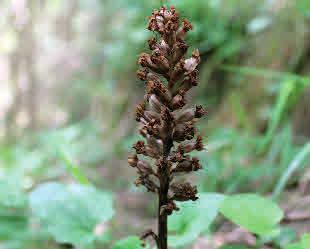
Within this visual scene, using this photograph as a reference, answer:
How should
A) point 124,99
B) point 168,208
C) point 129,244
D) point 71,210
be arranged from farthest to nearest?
point 124,99 < point 71,210 < point 129,244 < point 168,208

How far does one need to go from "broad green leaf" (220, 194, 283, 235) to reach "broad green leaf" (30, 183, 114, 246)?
0.42 meters

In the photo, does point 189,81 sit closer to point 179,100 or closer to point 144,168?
point 179,100

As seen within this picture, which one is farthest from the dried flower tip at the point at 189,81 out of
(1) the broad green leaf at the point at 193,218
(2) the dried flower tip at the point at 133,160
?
(1) the broad green leaf at the point at 193,218

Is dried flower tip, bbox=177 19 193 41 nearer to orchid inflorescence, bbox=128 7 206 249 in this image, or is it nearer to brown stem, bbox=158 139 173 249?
orchid inflorescence, bbox=128 7 206 249

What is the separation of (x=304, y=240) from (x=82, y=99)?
17.6 ft

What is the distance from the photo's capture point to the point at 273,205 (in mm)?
1474

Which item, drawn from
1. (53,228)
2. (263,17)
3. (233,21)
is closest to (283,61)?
(263,17)

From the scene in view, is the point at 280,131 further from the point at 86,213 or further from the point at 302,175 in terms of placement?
the point at 86,213

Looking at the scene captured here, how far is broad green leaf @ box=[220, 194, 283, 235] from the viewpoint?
1.39 m

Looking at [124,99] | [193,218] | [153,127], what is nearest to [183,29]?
[153,127]

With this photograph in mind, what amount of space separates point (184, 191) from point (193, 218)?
24 centimetres

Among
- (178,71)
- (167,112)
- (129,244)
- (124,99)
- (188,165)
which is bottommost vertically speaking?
(129,244)

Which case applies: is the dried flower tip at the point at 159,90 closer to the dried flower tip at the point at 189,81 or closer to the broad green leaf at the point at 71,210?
the dried flower tip at the point at 189,81

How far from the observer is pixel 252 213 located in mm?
1442
